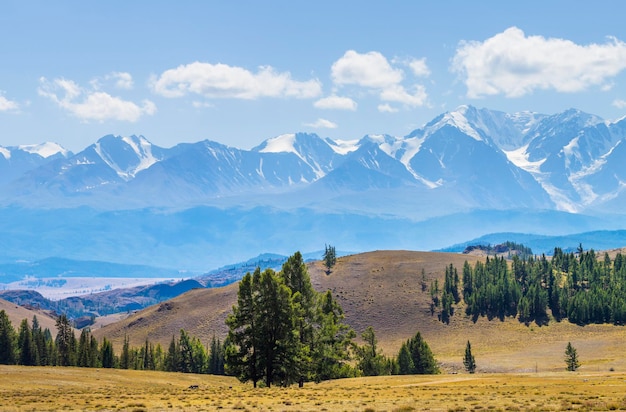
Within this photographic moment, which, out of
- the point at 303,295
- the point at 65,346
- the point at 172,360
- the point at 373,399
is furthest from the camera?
the point at 172,360

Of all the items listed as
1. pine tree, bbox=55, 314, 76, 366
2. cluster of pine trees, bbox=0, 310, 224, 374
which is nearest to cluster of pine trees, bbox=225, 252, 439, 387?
cluster of pine trees, bbox=0, 310, 224, 374

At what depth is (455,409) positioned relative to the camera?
37531mm

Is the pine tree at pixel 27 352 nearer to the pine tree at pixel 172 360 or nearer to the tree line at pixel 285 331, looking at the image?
the pine tree at pixel 172 360

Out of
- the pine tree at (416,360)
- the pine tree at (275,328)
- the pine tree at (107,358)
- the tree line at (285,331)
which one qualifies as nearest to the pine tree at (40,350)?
→ the pine tree at (107,358)

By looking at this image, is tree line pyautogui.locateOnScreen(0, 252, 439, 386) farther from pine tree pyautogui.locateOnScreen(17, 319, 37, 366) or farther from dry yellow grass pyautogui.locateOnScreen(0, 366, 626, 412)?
pine tree pyautogui.locateOnScreen(17, 319, 37, 366)

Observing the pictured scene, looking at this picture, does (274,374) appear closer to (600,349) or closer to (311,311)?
(311,311)

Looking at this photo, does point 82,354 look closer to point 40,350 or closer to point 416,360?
point 40,350

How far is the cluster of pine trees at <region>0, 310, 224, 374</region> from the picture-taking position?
5394 inches

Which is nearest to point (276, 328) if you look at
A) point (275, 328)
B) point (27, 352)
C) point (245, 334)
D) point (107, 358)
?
point (275, 328)

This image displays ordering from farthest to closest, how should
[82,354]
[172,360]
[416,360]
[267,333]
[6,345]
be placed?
[172,360] < [82,354] < [6,345] < [416,360] < [267,333]

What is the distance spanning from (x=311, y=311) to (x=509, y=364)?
90.3 m

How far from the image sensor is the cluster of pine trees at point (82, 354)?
137m

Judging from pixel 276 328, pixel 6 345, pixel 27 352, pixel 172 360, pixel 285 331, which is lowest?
pixel 172 360

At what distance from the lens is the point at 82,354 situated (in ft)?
449
